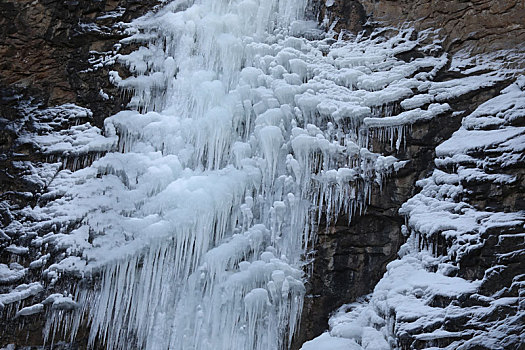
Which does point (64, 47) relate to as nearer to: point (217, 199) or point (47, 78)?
point (47, 78)

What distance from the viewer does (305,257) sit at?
5875 millimetres

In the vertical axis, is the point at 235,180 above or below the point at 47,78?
below

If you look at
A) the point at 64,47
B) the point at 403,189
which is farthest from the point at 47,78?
the point at 403,189

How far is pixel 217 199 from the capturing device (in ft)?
19.8

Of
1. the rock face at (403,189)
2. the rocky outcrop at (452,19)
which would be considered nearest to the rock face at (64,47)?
the rocky outcrop at (452,19)

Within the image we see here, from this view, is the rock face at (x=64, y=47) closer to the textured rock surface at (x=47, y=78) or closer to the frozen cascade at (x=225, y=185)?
the textured rock surface at (x=47, y=78)

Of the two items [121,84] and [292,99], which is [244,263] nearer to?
[292,99]

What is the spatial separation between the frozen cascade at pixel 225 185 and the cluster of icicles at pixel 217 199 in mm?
12

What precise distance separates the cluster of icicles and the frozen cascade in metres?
0.01

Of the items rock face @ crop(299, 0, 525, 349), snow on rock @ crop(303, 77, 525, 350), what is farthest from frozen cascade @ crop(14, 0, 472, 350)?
snow on rock @ crop(303, 77, 525, 350)

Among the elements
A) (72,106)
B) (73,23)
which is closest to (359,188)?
(72,106)

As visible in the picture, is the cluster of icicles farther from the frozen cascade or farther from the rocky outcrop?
the rocky outcrop

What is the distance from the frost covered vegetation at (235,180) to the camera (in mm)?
5586

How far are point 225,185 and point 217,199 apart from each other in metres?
0.17
